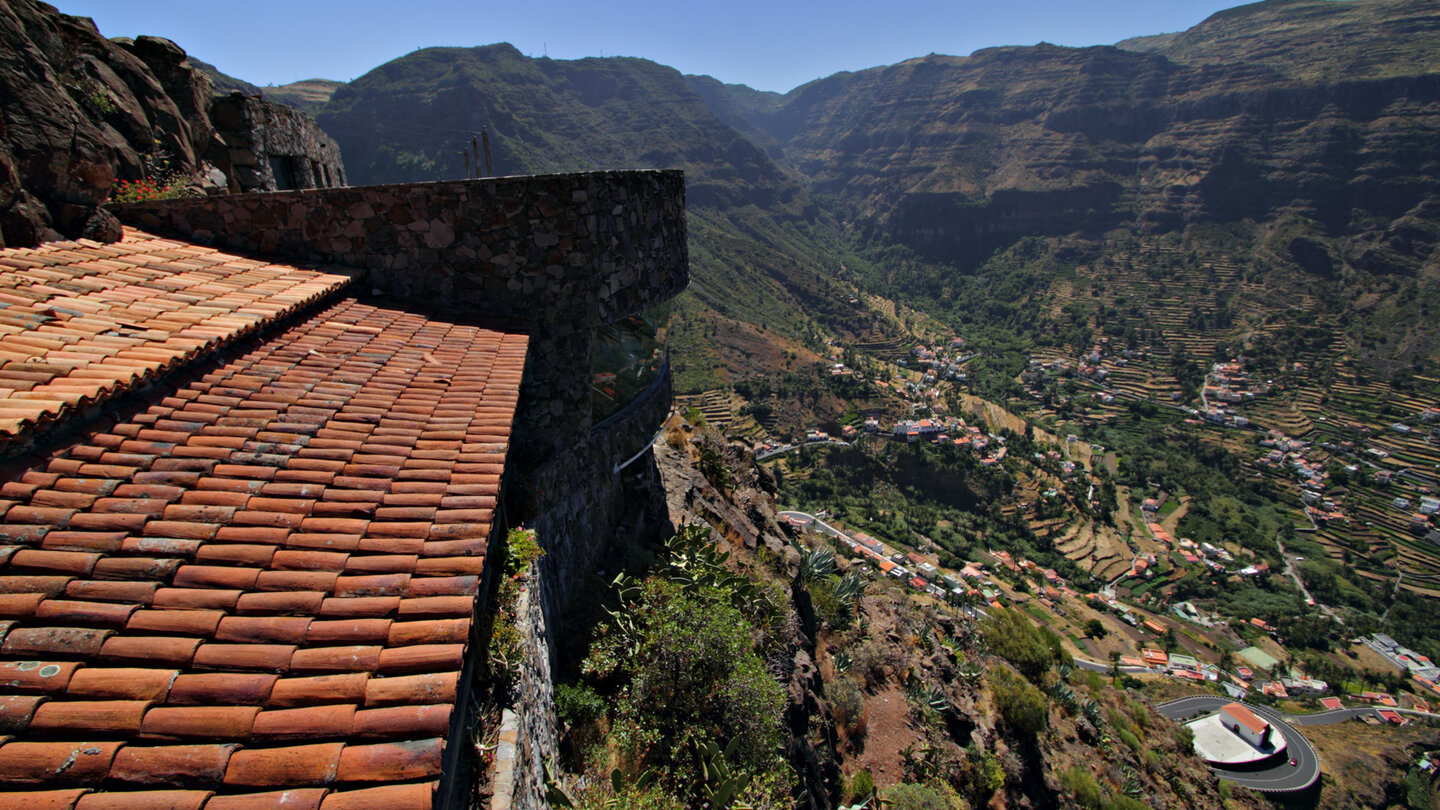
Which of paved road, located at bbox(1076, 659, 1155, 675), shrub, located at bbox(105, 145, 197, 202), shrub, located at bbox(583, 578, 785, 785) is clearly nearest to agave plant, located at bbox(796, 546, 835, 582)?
shrub, located at bbox(583, 578, 785, 785)

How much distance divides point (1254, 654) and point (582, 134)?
141 m

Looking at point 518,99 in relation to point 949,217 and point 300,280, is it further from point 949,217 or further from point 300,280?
point 300,280

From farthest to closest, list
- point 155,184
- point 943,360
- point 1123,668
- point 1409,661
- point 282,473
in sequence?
point 943,360, point 1409,661, point 1123,668, point 155,184, point 282,473

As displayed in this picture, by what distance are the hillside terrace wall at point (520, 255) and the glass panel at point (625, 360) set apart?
0.29 m

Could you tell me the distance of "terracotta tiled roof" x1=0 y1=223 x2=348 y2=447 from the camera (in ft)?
10.4

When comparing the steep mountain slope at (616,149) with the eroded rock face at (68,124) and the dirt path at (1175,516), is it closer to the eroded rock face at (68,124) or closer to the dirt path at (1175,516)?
the dirt path at (1175,516)

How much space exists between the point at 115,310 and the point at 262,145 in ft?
27.2

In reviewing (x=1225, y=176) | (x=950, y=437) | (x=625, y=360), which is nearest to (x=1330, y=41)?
(x=1225, y=176)

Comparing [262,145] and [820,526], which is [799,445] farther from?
[262,145]

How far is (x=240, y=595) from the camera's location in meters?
2.48

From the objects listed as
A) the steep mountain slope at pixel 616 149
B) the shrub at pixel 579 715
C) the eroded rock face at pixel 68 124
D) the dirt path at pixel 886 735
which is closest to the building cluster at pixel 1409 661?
the steep mountain slope at pixel 616 149

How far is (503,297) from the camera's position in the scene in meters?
6.03

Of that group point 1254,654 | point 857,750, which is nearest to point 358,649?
point 857,750

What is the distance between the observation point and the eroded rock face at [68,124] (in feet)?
16.3
